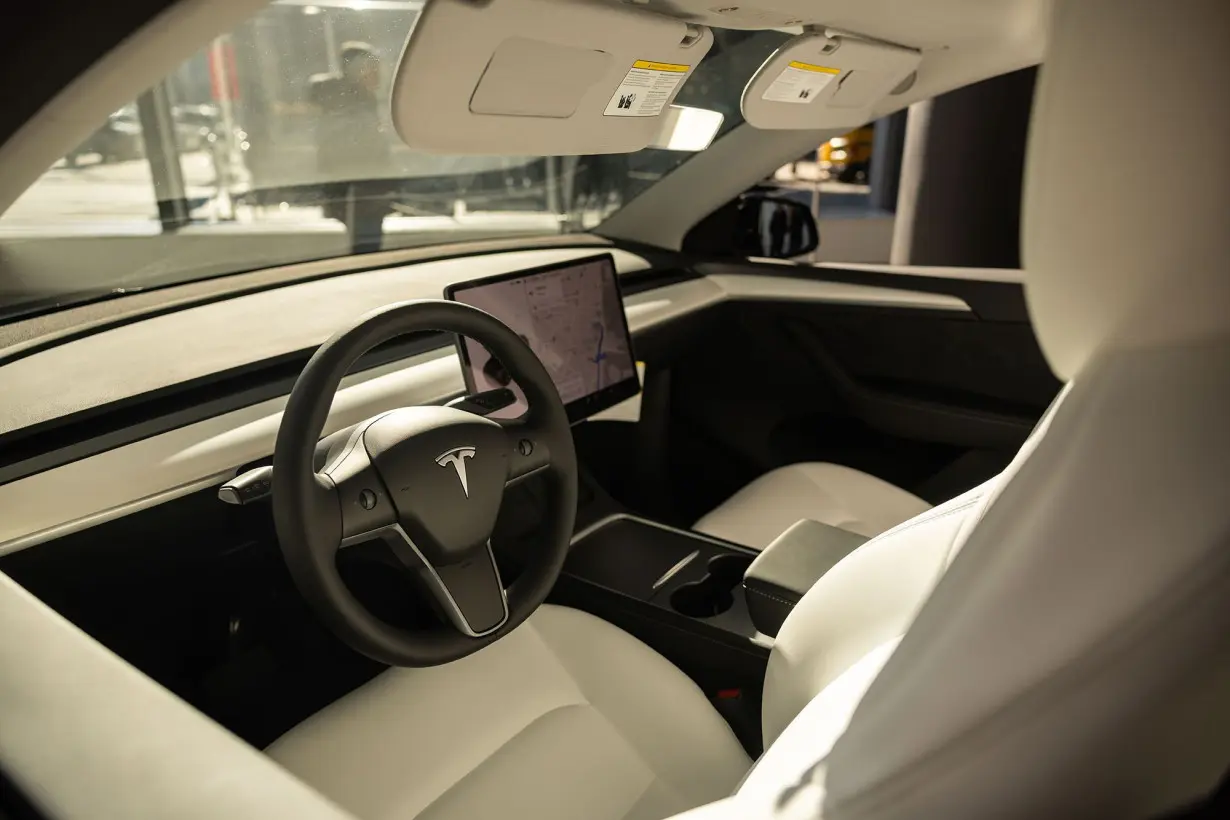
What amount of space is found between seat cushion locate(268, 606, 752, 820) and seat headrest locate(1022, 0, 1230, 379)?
32.9 inches

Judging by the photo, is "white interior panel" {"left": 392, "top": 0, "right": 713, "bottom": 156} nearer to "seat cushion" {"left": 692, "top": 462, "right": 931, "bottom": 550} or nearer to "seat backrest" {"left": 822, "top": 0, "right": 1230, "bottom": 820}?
"seat backrest" {"left": 822, "top": 0, "right": 1230, "bottom": 820}

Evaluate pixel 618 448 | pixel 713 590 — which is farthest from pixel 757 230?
pixel 713 590

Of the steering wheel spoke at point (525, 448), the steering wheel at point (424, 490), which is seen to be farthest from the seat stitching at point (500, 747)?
the steering wheel spoke at point (525, 448)

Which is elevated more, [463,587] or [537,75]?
[537,75]

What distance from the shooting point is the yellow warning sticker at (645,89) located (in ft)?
4.60

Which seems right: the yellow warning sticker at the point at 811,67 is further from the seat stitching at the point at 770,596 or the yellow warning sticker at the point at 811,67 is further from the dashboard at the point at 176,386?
the seat stitching at the point at 770,596

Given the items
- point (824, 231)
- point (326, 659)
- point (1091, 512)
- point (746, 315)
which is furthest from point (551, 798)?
point (824, 231)

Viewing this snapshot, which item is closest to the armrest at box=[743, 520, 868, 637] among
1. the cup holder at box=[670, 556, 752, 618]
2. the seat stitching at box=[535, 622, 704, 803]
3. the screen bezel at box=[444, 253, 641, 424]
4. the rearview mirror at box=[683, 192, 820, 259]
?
the cup holder at box=[670, 556, 752, 618]

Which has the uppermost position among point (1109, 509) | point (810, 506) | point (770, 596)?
point (1109, 509)

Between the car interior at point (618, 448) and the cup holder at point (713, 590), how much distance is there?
2 cm

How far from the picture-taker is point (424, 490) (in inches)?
39.4

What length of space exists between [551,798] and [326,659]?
62 cm

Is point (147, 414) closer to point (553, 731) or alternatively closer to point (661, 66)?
point (553, 731)

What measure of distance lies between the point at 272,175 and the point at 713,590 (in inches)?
61.7
